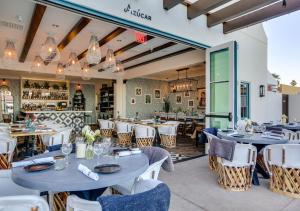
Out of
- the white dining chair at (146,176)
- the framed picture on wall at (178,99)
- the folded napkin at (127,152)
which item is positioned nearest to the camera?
the white dining chair at (146,176)

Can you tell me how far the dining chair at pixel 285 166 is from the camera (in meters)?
3.06

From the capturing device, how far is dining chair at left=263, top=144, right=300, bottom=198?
3.06 m

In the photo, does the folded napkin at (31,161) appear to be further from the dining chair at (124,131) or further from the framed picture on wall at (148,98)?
the framed picture on wall at (148,98)

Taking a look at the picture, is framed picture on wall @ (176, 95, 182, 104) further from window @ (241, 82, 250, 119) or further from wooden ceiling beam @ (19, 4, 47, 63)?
wooden ceiling beam @ (19, 4, 47, 63)

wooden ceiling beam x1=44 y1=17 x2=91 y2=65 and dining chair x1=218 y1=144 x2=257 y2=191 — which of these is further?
wooden ceiling beam x1=44 y1=17 x2=91 y2=65

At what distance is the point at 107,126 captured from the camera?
27.7 ft

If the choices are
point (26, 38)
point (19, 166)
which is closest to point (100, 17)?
point (19, 166)

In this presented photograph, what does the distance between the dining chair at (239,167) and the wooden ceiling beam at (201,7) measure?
9.52 ft

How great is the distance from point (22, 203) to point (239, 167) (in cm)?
299

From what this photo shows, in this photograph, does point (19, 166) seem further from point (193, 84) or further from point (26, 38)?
point (193, 84)

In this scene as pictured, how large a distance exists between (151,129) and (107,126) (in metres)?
2.86

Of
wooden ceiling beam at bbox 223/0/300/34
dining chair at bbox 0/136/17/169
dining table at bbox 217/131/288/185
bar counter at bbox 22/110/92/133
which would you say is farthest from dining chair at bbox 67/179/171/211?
bar counter at bbox 22/110/92/133

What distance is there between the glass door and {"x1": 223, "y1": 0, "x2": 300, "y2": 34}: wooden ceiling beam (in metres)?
0.96

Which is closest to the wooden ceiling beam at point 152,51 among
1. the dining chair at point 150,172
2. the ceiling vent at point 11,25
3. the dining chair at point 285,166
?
the ceiling vent at point 11,25
